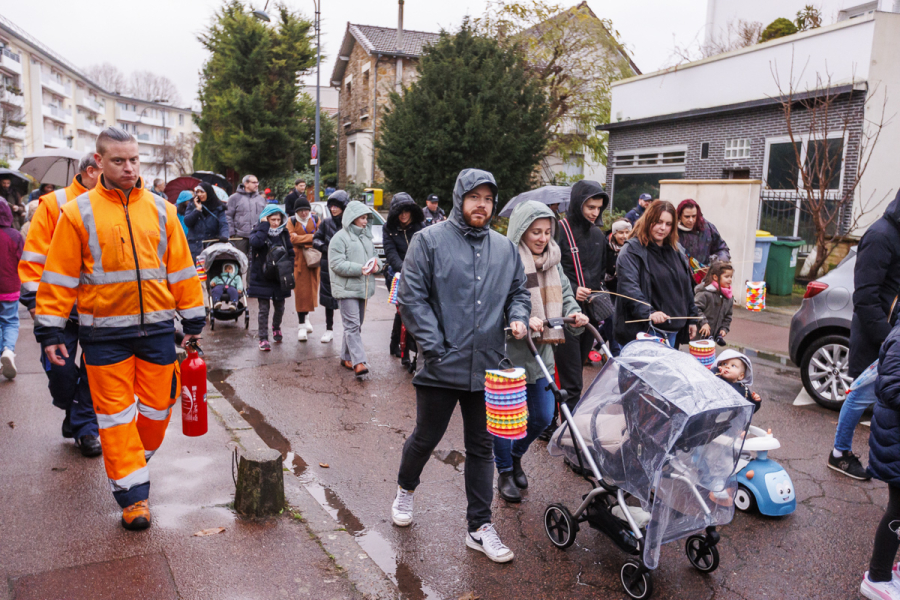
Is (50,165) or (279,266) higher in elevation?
(50,165)

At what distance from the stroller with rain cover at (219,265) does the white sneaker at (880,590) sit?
813 cm

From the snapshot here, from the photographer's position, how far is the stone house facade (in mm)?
32625

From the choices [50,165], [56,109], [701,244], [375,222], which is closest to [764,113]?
[375,222]

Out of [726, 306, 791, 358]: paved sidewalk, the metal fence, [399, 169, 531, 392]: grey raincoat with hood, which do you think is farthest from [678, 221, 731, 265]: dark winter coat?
the metal fence

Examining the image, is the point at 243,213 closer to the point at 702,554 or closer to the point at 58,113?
the point at 702,554

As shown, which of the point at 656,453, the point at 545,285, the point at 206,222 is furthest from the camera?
the point at 206,222

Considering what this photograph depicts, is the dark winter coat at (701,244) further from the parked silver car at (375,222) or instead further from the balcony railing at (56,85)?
the balcony railing at (56,85)

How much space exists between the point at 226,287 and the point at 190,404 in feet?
18.7

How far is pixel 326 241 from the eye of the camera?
8875 millimetres

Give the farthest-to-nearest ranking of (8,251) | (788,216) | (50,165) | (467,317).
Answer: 1. (788,216)
2. (50,165)
3. (8,251)
4. (467,317)

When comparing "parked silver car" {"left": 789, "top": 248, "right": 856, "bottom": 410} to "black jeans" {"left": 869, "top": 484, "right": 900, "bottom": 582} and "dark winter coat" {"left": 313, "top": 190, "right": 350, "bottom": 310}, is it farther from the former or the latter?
"dark winter coat" {"left": 313, "top": 190, "right": 350, "bottom": 310}

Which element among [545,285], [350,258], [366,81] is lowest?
[350,258]

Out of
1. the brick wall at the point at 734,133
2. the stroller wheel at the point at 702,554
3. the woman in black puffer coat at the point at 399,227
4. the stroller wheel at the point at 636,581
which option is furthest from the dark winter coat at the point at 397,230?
the brick wall at the point at 734,133

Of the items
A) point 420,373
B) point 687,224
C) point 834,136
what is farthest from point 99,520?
point 834,136
